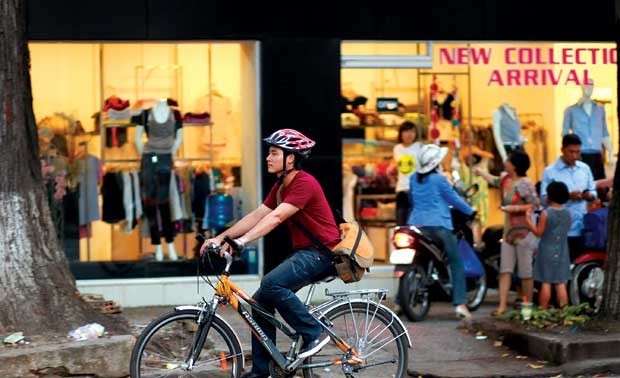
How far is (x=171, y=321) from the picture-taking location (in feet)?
24.0

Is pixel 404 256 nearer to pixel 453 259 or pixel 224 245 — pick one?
pixel 453 259

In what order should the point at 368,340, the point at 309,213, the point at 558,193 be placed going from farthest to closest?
the point at 558,193, the point at 368,340, the point at 309,213

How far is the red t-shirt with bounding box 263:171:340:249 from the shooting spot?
7.50 m

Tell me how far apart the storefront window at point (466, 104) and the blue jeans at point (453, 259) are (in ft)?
6.67

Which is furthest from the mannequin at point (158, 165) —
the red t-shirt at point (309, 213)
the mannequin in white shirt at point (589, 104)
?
the red t-shirt at point (309, 213)

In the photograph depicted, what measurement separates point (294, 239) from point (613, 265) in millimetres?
3145

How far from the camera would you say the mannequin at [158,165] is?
42.0ft

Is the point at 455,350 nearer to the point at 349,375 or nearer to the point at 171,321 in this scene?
the point at 349,375

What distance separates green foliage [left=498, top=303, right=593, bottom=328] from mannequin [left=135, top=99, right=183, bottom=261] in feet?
14.7

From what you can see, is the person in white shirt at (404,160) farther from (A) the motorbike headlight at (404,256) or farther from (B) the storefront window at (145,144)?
(A) the motorbike headlight at (404,256)

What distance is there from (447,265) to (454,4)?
324 centimetres

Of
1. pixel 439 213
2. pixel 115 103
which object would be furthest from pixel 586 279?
pixel 115 103

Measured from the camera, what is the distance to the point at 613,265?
942cm

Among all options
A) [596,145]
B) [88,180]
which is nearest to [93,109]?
[88,180]
